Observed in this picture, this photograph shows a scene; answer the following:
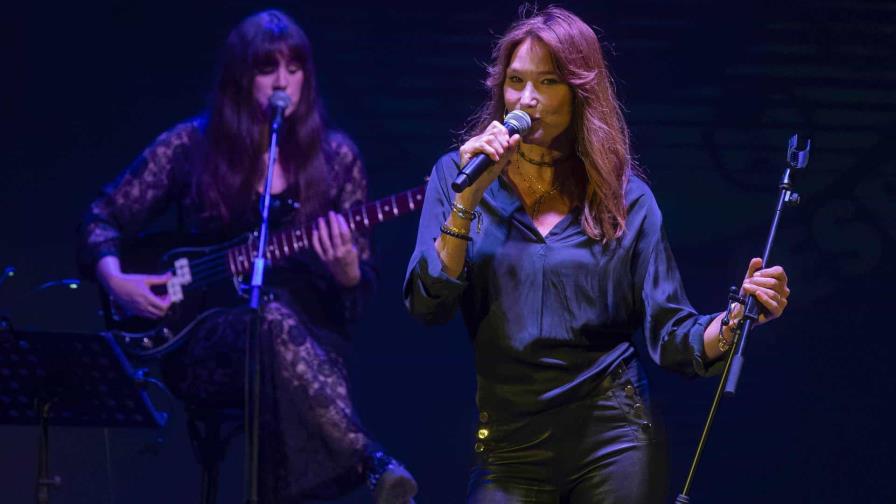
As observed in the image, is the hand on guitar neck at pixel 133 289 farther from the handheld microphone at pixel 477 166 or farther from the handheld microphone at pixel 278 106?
the handheld microphone at pixel 477 166

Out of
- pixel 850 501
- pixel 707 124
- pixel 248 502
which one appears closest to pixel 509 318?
pixel 248 502

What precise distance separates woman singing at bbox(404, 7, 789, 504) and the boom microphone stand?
3.47 ft

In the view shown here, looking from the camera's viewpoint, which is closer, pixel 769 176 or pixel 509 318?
pixel 509 318

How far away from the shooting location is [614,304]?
8.18 feet

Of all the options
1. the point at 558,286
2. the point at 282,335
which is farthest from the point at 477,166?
the point at 282,335

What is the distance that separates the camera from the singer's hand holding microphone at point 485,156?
2.25 metres

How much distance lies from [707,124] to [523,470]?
2633mm

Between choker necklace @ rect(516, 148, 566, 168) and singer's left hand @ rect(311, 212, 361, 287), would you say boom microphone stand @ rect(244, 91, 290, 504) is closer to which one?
singer's left hand @ rect(311, 212, 361, 287)

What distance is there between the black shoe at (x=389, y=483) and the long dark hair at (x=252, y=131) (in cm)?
99

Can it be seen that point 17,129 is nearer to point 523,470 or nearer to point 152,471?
point 152,471

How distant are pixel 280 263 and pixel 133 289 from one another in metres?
0.54

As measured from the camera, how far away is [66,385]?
11.6 feet

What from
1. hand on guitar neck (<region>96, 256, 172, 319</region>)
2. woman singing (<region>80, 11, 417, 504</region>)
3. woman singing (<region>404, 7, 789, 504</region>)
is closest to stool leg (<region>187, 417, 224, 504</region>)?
woman singing (<region>80, 11, 417, 504</region>)

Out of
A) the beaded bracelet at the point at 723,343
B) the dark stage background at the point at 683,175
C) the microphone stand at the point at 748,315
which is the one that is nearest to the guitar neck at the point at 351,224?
the dark stage background at the point at 683,175
